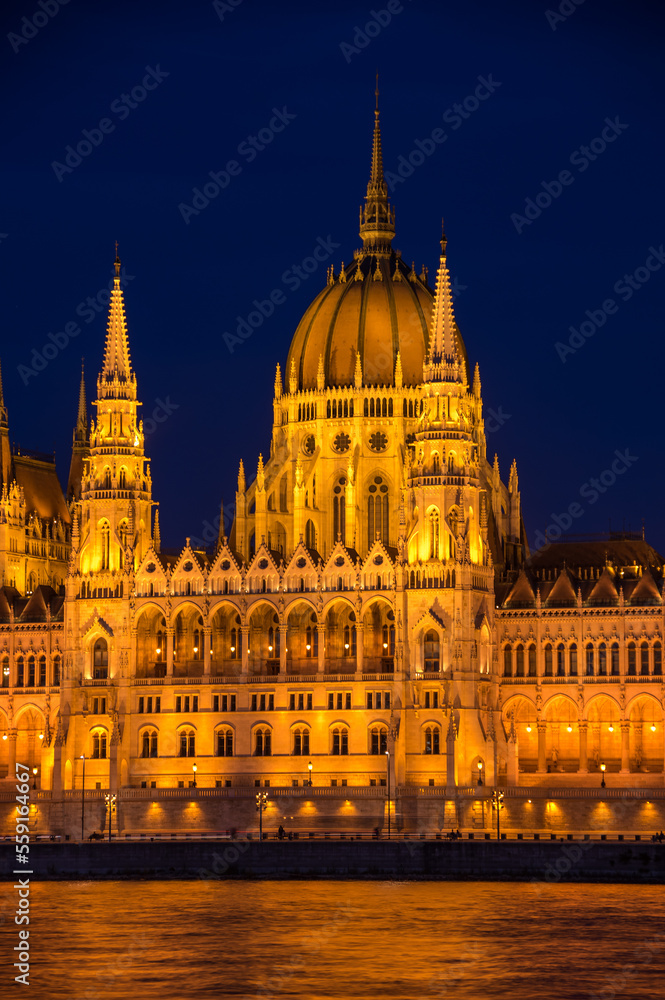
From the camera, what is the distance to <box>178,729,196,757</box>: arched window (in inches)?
6427

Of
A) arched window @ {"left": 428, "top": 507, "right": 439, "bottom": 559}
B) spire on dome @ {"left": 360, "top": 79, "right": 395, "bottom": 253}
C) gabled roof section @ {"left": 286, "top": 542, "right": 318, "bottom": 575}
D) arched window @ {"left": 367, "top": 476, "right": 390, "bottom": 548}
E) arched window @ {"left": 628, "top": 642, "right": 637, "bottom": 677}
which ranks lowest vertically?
arched window @ {"left": 628, "top": 642, "right": 637, "bottom": 677}

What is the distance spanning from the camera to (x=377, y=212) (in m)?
183

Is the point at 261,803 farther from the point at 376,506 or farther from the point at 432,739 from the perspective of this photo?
the point at 376,506

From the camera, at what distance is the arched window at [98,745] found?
540 ft

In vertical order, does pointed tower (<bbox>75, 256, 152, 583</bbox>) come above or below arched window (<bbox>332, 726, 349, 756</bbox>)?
above

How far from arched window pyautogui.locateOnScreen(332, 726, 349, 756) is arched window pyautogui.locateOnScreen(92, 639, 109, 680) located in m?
16.5

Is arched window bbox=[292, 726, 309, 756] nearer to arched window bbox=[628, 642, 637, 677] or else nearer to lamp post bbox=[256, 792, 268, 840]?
lamp post bbox=[256, 792, 268, 840]

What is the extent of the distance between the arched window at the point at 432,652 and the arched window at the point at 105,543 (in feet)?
75.9

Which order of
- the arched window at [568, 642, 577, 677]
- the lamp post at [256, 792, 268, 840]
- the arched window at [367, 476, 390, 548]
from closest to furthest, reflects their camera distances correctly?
1. the lamp post at [256, 792, 268, 840]
2. the arched window at [568, 642, 577, 677]
3. the arched window at [367, 476, 390, 548]

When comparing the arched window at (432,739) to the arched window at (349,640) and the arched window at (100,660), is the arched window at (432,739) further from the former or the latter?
the arched window at (100,660)

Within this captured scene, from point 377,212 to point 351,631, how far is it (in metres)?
35.1

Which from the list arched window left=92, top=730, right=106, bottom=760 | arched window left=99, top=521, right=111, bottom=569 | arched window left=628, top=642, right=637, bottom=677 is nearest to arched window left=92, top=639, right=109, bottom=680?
arched window left=92, top=730, right=106, bottom=760

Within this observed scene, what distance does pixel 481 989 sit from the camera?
10281 cm

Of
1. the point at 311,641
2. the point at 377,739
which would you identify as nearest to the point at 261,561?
the point at 311,641
